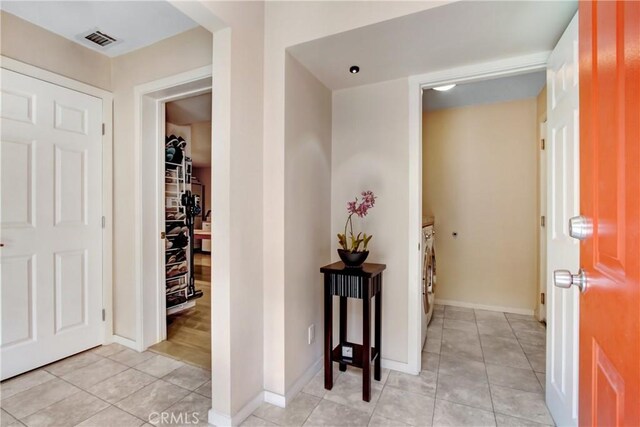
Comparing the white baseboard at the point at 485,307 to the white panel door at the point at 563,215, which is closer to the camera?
the white panel door at the point at 563,215

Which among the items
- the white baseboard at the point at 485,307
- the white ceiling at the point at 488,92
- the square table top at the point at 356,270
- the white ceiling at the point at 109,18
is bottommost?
the white baseboard at the point at 485,307

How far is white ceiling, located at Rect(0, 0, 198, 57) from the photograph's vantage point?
77.5 inches

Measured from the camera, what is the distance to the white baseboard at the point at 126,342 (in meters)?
2.60

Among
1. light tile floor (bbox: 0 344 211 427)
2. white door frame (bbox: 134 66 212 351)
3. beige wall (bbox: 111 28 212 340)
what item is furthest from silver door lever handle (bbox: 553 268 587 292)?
beige wall (bbox: 111 28 212 340)

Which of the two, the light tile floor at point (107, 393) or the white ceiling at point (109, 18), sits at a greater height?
the white ceiling at point (109, 18)

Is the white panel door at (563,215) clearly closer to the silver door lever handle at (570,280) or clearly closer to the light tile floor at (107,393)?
the silver door lever handle at (570,280)

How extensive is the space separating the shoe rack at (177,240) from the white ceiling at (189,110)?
0.29m

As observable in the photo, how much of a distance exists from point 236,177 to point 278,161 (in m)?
0.31

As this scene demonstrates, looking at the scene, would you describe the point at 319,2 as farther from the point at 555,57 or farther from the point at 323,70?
the point at 555,57

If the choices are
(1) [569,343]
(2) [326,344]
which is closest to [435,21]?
(1) [569,343]

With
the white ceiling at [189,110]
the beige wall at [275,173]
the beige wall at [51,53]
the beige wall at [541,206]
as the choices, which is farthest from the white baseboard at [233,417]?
the beige wall at [541,206]

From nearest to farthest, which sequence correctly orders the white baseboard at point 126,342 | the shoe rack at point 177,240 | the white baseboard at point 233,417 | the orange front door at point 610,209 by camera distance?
the orange front door at point 610,209 → the white baseboard at point 233,417 → the white baseboard at point 126,342 → the shoe rack at point 177,240

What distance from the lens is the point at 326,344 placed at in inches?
79.3

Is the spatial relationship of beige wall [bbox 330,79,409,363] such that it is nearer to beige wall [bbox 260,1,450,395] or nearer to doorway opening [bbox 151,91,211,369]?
beige wall [bbox 260,1,450,395]
